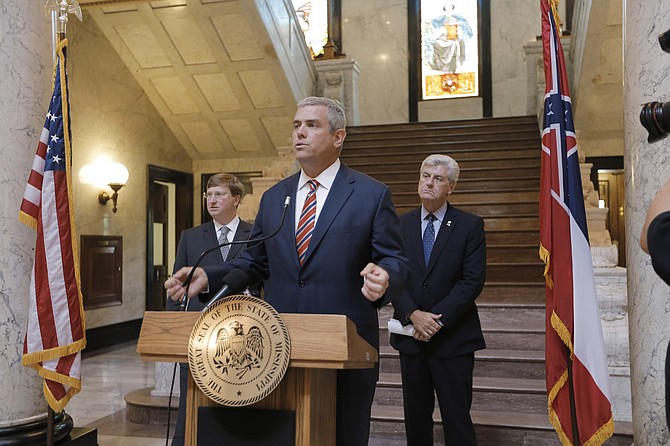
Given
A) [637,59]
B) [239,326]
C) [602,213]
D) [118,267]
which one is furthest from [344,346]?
[118,267]

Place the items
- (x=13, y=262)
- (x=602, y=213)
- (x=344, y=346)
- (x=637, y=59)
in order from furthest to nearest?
(x=602, y=213) < (x=13, y=262) < (x=637, y=59) < (x=344, y=346)

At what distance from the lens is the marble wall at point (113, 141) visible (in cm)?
812

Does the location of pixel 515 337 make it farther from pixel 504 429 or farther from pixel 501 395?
pixel 504 429

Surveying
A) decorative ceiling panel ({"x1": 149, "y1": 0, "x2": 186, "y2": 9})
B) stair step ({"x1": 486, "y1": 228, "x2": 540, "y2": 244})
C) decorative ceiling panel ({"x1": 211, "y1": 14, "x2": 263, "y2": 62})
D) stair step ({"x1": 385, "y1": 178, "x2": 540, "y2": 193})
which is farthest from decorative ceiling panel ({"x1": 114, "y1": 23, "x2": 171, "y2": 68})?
stair step ({"x1": 486, "y1": 228, "x2": 540, "y2": 244})

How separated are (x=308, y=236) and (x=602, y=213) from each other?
439 cm

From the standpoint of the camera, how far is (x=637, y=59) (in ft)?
9.83

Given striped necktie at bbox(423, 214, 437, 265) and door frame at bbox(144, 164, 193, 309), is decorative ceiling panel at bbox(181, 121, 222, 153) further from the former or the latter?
striped necktie at bbox(423, 214, 437, 265)

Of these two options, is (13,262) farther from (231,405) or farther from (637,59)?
(637,59)

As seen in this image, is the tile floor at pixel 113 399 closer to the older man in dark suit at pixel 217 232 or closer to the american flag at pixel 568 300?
the older man in dark suit at pixel 217 232

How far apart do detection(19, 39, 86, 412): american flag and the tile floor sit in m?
1.45

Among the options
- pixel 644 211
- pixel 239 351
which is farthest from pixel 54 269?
pixel 644 211

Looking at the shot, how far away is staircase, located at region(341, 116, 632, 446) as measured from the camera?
181 inches

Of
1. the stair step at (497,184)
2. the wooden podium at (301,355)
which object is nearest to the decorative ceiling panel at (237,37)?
the stair step at (497,184)

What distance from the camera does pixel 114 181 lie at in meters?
8.48
